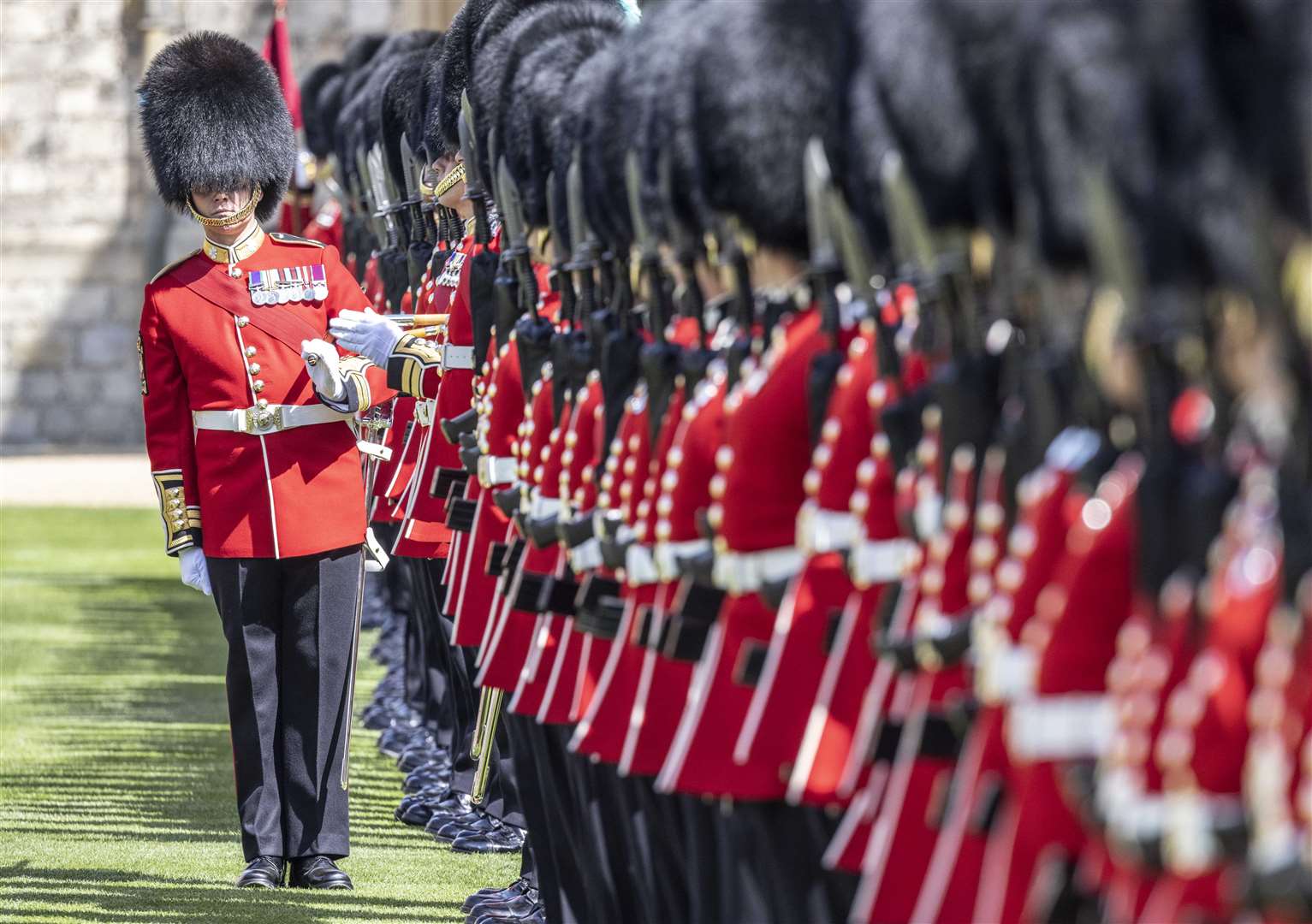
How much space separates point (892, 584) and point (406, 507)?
3441 millimetres

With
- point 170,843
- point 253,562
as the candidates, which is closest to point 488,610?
point 253,562

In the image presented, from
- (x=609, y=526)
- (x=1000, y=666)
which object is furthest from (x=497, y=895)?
(x=1000, y=666)

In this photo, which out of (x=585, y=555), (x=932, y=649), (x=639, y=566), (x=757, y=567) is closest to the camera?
(x=932, y=649)

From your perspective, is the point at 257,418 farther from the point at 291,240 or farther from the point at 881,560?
the point at 881,560

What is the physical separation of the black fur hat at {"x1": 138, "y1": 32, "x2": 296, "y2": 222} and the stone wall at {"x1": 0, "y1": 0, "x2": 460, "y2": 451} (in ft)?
46.8

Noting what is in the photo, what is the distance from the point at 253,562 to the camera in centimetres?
544

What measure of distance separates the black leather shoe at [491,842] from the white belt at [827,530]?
9.12 feet

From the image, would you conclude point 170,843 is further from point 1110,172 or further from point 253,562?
point 1110,172

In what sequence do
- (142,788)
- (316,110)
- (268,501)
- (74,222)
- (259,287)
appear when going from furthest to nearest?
(74,222)
(316,110)
(142,788)
(259,287)
(268,501)

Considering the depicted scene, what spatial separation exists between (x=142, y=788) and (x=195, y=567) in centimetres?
146

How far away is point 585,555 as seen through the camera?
12.9ft

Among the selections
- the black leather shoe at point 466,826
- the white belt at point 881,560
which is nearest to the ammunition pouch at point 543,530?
the white belt at point 881,560

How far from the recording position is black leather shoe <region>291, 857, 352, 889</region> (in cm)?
539

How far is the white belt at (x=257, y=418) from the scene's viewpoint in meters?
5.45
